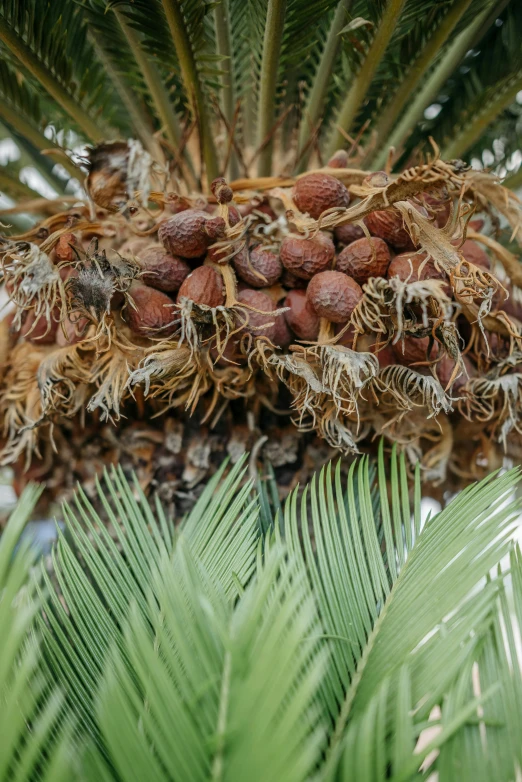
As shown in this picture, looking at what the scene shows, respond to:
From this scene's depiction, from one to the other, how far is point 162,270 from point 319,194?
0.27 meters

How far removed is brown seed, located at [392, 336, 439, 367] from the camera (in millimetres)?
902

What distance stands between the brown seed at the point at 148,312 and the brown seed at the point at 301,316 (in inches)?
7.0

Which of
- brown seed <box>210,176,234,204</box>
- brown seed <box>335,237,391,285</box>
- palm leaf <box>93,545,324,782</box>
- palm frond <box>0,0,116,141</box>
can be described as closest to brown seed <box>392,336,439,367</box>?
brown seed <box>335,237,391,285</box>

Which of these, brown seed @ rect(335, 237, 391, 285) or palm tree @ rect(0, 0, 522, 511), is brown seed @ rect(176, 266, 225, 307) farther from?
brown seed @ rect(335, 237, 391, 285)

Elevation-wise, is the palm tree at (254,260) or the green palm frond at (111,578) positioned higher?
the palm tree at (254,260)

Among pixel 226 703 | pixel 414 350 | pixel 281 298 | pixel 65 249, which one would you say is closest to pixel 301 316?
pixel 281 298

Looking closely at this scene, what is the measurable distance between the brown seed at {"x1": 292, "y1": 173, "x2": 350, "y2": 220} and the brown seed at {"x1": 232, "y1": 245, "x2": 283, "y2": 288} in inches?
3.9

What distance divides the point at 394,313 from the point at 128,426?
528mm

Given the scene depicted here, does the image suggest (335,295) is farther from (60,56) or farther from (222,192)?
(60,56)

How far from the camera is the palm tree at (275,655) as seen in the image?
489 millimetres

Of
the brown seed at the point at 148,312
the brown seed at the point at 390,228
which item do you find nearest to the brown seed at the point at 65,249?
the brown seed at the point at 148,312

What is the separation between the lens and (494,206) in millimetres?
1006

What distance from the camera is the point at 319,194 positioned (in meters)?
0.94

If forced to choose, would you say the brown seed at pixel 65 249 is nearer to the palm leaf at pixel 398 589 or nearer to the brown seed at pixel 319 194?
the brown seed at pixel 319 194
